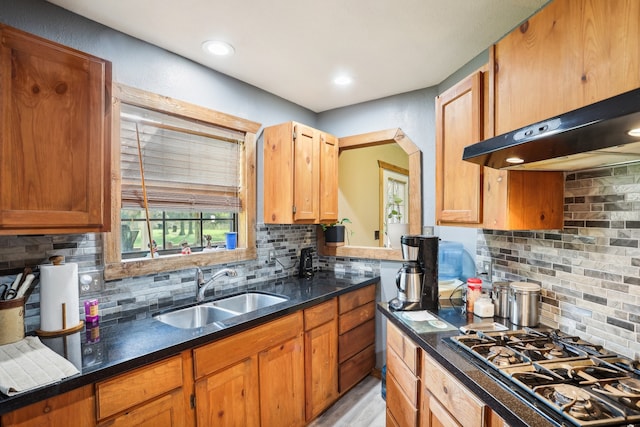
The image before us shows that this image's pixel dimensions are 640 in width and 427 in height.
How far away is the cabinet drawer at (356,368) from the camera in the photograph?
A: 2.62 metres

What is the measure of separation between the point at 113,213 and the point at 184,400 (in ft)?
3.59

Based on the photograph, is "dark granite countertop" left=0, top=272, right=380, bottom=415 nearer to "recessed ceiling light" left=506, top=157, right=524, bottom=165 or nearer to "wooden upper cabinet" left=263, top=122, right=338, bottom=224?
"wooden upper cabinet" left=263, top=122, right=338, bottom=224

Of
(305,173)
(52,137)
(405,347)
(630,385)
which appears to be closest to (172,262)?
(52,137)

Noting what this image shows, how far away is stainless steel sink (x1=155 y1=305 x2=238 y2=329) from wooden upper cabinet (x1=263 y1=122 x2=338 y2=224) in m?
0.85

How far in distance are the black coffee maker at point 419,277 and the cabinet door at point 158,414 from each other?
49.8 inches

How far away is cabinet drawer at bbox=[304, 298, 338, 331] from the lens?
2220 millimetres

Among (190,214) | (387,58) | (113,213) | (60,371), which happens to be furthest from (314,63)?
(60,371)

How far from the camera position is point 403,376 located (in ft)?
5.77

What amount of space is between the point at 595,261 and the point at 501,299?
49cm

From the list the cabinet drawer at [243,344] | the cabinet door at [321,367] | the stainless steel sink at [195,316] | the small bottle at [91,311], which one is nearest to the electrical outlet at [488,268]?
the cabinet door at [321,367]

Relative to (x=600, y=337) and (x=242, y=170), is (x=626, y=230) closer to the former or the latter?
(x=600, y=337)

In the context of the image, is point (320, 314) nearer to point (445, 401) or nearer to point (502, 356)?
point (445, 401)

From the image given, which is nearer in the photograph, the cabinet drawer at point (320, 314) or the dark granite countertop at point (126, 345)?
the dark granite countertop at point (126, 345)

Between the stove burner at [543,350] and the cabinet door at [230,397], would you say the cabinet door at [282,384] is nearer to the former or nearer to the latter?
the cabinet door at [230,397]
